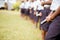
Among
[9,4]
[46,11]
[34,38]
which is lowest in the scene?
[9,4]

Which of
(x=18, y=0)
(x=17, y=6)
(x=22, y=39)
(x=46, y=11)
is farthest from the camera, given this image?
(x=18, y=0)

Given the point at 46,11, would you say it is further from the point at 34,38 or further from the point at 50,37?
the point at 50,37

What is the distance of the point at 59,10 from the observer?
1908mm

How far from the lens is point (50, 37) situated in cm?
178

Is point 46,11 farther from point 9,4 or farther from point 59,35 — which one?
point 9,4

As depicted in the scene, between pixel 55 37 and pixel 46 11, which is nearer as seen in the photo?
pixel 55 37

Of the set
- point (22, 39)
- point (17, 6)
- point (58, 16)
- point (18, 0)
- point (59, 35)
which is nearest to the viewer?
point (59, 35)

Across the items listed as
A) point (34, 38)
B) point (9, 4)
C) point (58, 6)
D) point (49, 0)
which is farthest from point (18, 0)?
point (58, 6)

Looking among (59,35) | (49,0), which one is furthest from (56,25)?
(49,0)

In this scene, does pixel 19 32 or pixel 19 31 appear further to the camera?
pixel 19 31

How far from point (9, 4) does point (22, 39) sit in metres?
13.4

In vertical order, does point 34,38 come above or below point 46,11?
below

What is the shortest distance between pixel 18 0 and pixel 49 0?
1422cm

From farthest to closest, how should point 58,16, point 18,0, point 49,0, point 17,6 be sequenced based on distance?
point 18,0 < point 17,6 < point 49,0 < point 58,16
